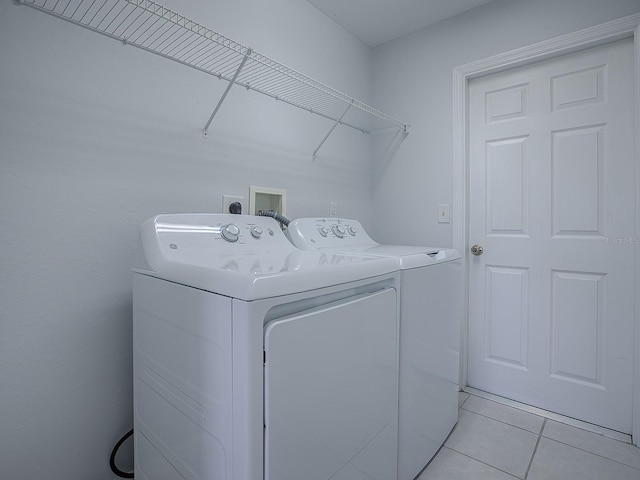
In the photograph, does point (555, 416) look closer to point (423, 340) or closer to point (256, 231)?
point (423, 340)

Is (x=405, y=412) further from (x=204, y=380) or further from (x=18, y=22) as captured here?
(x=18, y=22)

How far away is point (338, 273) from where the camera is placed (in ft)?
2.81

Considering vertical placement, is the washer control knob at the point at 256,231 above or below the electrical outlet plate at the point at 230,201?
below

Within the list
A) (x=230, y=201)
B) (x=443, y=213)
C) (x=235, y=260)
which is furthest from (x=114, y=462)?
(x=443, y=213)

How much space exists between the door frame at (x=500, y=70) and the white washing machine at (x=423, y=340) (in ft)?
1.81

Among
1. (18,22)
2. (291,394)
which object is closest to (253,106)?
(18,22)

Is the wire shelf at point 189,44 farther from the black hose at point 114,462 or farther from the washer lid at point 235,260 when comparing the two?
the black hose at point 114,462

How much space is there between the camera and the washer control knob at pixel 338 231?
1.73 metres

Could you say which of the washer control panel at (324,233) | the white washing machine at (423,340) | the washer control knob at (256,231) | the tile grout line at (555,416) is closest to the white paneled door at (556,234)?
the tile grout line at (555,416)

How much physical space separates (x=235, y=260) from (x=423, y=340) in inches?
32.3

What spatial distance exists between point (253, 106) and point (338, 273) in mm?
1120

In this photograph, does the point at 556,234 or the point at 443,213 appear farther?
the point at 443,213

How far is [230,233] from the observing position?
3.99ft

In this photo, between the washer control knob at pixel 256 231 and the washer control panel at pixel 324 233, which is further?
the washer control panel at pixel 324 233
